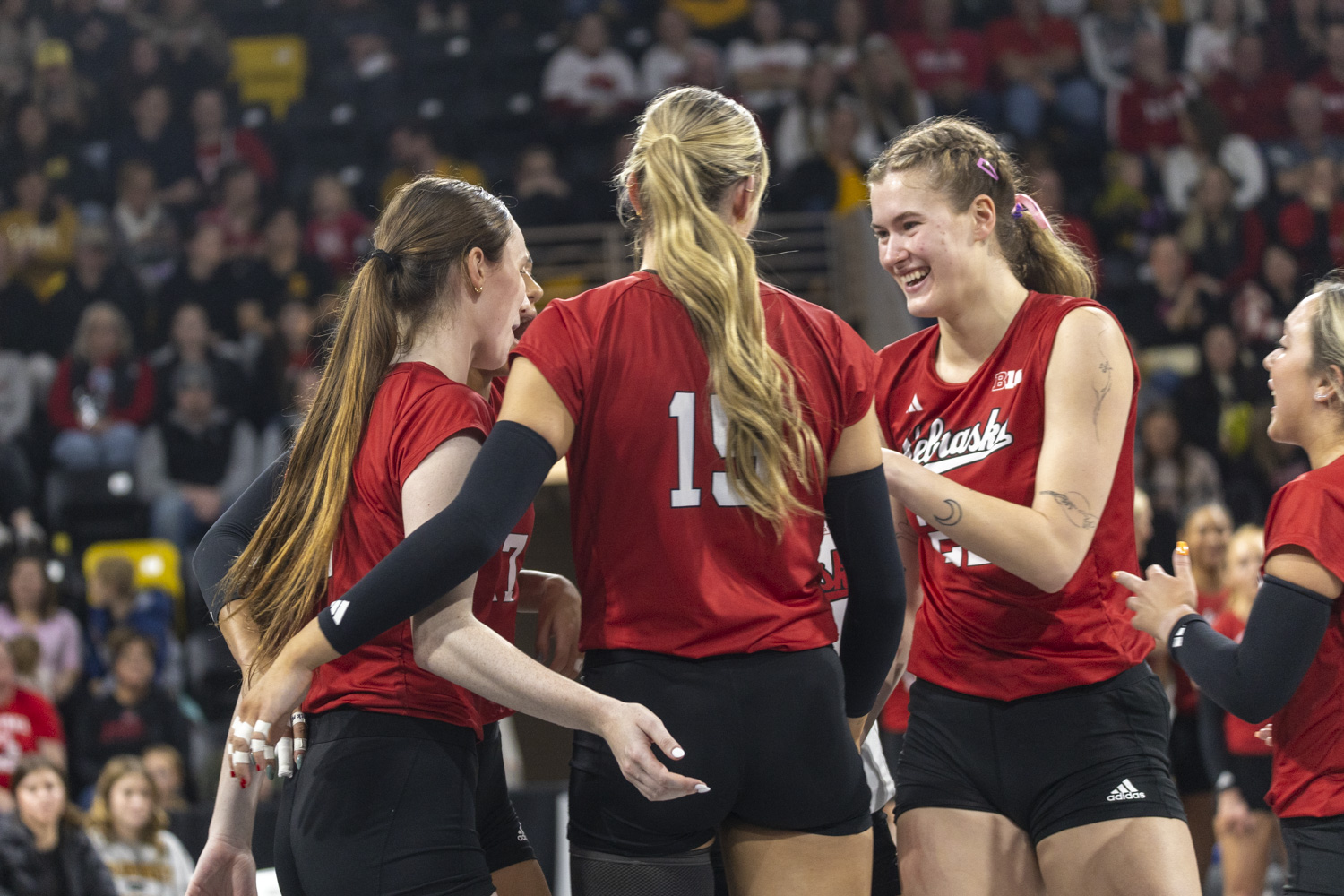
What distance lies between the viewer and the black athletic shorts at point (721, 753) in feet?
7.11

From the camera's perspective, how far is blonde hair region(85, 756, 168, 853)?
610cm

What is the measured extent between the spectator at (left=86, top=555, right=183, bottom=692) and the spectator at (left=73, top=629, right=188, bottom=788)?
425mm

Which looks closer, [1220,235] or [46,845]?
[46,845]

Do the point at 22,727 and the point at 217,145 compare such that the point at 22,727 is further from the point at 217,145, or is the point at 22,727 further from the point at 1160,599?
the point at 1160,599

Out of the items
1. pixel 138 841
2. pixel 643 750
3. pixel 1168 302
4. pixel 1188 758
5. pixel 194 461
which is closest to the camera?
pixel 643 750

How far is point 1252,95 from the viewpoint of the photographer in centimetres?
1162

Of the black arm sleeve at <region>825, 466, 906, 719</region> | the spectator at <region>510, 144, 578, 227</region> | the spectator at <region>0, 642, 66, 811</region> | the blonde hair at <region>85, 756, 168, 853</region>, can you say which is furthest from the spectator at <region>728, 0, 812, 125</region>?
the black arm sleeve at <region>825, 466, 906, 719</region>

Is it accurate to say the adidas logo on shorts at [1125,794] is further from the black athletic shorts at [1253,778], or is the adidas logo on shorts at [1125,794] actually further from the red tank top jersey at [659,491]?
the black athletic shorts at [1253,778]

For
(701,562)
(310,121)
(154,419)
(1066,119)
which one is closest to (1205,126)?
(1066,119)

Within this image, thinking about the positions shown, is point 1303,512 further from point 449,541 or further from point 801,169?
point 801,169

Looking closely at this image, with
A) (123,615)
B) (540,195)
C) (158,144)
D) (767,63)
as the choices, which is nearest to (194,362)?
(123,615)

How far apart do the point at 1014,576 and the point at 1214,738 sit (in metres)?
3.76

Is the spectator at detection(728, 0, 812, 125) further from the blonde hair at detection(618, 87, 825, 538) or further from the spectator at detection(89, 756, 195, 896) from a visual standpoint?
the blonde hair at detection(618, 87, 825, 538)

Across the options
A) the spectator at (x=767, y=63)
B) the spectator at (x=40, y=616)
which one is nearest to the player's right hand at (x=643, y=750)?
the spectator at (x=40, y=616)
